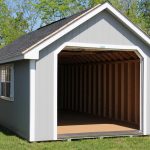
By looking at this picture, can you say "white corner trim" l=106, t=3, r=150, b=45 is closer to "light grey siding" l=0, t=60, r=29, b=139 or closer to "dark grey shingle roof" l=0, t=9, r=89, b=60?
"dark grey shingle roof" l=0, t=9, r=89, b=60

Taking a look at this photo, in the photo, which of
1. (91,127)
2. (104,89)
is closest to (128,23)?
(91,127)

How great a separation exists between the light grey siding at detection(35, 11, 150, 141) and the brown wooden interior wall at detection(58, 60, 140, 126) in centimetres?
281

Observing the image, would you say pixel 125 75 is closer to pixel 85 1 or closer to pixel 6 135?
pixel 6 135

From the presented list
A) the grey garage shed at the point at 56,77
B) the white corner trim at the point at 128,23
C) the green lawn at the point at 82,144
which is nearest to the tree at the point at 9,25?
the grey garage shed at the point at 56,77

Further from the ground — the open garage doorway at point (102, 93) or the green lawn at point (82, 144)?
the open garage doorway at point (102, 93)

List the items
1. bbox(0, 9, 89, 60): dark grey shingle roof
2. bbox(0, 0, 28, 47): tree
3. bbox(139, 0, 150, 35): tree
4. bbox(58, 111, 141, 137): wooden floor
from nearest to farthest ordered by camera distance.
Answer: bbox(0, 9, 89, 60): dark grey shingle roof
bbox(58, 111, 141, 137): wooden floor
bbox(0, 0, 28, 47): tree
bbox(139, 0, 150, 35): tree

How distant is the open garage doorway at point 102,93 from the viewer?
623 inches

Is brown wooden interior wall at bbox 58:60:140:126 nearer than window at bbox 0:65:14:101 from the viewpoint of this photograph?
No

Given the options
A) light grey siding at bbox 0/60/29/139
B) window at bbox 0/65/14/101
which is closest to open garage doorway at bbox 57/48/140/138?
light grey siding at bbox 0/60/29/139

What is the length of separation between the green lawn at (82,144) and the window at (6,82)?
261 cm

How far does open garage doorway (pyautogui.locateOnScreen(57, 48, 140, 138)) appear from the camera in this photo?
15836 millimetres

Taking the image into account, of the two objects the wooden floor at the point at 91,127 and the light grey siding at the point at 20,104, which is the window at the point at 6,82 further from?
the wooden floor at the point at 91,127

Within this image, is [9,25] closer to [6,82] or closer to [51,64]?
[6,82]

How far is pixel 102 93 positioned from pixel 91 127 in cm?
427
